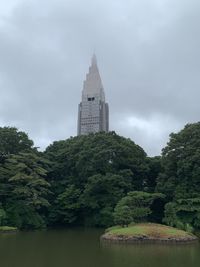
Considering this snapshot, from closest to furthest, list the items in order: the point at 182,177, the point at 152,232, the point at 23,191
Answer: the point at 152,232 < the point at 23,191 < the point at 182,177

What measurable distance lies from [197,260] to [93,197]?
21.4 meters

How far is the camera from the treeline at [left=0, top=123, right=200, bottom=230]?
32.3m

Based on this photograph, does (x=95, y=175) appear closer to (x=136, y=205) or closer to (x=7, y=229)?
(x=136, y=205)

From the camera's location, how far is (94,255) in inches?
697

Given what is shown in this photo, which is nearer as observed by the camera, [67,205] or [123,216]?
[123,216]

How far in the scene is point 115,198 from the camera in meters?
35.8

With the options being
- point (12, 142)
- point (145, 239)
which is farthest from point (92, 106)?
point (145, 239)

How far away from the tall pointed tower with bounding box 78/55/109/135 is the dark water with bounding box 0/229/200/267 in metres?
58.2

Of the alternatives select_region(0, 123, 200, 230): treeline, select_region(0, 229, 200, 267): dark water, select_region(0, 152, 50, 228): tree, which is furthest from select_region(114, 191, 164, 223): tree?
select_region(0, 152, 50, 228): tree

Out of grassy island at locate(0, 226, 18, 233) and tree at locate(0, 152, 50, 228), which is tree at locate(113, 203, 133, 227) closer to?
grassy island at locate(0, 226, 18, 233)

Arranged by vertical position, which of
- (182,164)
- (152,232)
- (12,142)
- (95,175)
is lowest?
(152,232)

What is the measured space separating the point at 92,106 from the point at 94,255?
65228 mm

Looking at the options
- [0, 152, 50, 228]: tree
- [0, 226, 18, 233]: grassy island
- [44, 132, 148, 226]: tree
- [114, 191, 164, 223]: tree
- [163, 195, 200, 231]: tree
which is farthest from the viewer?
[44, 132, 148, 226]: tree

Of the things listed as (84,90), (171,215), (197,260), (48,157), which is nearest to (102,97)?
(84,90)
